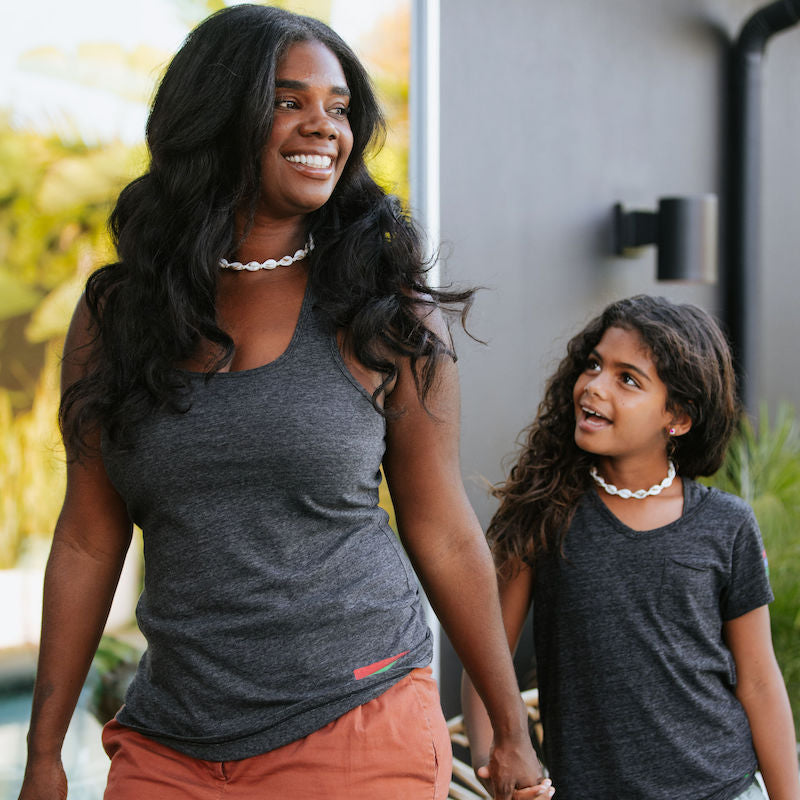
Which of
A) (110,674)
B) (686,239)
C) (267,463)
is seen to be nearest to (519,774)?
(267,463)

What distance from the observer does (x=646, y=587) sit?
6.57ft

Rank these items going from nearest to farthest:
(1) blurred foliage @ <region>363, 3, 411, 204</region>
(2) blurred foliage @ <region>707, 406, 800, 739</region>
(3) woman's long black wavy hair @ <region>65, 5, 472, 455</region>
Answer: (3) woman's long black wavy hair @ <region>65, 5, 472, 455</region>
(1) blurred foliage @ <region>363, 3, 411, 204</region>
(2) blurred foliage @ <region>707, 406, 800, 739</region>

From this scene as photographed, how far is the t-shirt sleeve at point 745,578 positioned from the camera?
2.05 meters

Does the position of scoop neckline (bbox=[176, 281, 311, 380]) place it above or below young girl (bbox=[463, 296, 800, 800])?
above

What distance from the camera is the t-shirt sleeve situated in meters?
Answer: 2.05

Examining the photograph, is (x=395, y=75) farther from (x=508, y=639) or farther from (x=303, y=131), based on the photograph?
(x=508, y=639)

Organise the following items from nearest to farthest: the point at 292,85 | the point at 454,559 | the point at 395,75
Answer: the point at 292,85 → the point at 454,559 → the point at 395,75

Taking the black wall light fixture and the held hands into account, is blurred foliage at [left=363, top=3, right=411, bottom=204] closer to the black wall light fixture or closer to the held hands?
the black wall light fixture

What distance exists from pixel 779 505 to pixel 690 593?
1.73 m

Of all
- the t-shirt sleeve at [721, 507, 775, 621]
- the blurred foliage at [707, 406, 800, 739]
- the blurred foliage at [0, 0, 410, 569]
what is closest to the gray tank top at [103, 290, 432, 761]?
the t-shirt sleeve at [721, 507, 775, 621]

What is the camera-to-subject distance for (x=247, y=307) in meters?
1.64

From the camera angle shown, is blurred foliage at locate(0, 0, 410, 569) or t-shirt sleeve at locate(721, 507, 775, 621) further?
blurred foliage at locate(0, 0, 410, 569)

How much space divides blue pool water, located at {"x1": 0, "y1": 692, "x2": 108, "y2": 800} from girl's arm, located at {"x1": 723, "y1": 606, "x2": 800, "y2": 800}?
1.79m

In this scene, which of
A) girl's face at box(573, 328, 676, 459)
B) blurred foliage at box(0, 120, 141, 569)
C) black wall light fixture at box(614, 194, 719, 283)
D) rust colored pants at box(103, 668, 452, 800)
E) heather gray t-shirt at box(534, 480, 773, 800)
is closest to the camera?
rust colored pants at box(103, 668, 452, 800)
